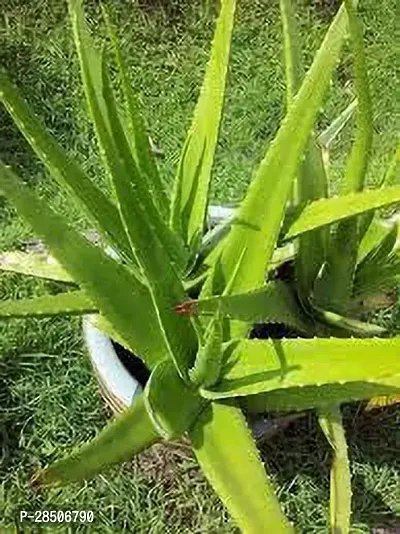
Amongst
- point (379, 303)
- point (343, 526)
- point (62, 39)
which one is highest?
point (62, 39)

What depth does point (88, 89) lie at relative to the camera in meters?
1.27

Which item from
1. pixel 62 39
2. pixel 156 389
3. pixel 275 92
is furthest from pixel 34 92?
pixel 156 389

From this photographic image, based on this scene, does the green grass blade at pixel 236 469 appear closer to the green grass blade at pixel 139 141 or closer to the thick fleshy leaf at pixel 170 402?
the thick fleshy leaf at pixel 170 402

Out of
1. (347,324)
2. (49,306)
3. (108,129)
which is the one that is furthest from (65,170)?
(347,324)

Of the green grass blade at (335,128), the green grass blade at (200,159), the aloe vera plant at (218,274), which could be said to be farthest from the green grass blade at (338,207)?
the green grass blade at (335,128)

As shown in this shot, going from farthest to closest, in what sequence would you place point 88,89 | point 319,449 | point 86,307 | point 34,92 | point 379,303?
point 34,92 → point 319,449 → point 379,303 → point 86,307 → point 88,89

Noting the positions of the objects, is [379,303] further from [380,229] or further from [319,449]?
[319,449]

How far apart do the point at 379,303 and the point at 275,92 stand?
2.34 feet

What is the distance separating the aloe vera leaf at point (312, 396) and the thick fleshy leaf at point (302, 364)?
48 millimetres

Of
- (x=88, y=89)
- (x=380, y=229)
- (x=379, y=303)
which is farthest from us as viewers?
(x=379, y=303)

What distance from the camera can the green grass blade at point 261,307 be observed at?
1.21m

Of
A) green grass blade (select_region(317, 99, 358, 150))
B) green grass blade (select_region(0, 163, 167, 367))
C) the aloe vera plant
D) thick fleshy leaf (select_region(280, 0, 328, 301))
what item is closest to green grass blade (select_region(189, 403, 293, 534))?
the aloe vera plant

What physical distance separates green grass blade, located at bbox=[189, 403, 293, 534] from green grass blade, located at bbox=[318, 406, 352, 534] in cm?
15

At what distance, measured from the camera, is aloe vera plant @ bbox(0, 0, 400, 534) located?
1.23m
